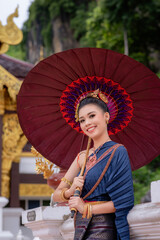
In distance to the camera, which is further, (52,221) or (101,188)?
(52,221)

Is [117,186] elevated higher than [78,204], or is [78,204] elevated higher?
[117,186]

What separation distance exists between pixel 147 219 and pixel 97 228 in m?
0.34

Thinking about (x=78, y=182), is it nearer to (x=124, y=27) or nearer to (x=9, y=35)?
(x=9, y=35)

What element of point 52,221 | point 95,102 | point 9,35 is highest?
point 9,35

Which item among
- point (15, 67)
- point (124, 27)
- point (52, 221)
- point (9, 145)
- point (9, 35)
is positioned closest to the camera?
point (52, 221)

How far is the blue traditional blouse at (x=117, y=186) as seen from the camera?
7.82ft

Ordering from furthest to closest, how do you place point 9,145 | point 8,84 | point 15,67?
point 15,67 → point 9,145 → point 8,84

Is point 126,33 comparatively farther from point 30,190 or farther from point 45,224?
point 45,224

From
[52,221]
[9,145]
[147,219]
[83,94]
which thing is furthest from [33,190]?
[147,219]

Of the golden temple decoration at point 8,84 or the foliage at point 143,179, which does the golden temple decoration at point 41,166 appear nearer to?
the golden temple decoration at point 8,84

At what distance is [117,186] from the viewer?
241 cm

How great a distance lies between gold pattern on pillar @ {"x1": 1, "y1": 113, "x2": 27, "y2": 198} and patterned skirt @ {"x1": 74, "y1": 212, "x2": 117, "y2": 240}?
8.25 meters

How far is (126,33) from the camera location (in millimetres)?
19391

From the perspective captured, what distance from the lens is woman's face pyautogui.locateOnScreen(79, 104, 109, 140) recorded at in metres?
2.68
